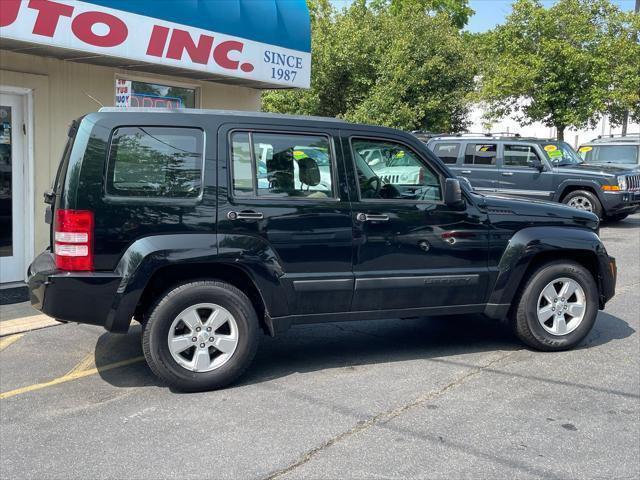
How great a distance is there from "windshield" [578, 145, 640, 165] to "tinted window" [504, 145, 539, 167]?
367 cm

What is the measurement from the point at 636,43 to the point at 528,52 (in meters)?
3.55

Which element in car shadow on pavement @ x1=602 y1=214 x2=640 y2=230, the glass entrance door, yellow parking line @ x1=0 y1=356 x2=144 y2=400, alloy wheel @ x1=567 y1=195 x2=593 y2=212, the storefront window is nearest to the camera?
yellow parking line @ x1=0 y1=356 x2=144 y2=400

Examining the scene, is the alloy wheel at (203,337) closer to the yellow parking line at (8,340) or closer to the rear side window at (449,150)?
the yellow parking line at (8,340)

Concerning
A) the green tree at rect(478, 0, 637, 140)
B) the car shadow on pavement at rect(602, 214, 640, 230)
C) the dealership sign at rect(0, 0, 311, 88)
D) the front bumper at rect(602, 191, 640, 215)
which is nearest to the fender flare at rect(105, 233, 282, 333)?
the dealership sign at rect(0, 0, 311, 88)

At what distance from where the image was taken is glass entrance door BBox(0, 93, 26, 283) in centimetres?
789

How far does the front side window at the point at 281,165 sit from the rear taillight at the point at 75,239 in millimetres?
1048

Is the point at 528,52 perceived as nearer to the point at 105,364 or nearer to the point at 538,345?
the point at 538,345

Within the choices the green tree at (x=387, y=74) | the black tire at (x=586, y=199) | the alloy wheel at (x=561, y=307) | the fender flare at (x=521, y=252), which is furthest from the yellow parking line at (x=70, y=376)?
the green tree at (x=387, y=74)

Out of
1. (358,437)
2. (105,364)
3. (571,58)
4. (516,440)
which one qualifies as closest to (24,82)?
(105,364)

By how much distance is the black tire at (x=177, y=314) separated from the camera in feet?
15.4

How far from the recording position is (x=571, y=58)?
1983 centimetres

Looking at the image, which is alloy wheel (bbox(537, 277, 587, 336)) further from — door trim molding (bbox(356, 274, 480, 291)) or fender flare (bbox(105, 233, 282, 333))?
fender flare (bbox(105, 233, 282, 333))

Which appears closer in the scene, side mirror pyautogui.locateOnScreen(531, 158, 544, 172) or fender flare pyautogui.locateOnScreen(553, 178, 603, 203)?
fender flare pyautogui.locateOnScreen(553, 178, 603, 203)

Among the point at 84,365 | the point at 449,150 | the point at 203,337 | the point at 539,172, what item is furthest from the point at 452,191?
the point at 449,150
